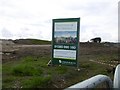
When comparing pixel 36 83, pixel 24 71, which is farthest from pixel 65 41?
pixel 36 83

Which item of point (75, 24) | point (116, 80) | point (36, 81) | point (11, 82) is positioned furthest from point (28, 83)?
point (75, 24)

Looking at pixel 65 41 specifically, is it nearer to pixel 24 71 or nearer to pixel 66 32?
pixel 66 32

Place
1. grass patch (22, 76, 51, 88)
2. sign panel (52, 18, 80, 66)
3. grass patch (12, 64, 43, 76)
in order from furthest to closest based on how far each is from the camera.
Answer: sign panel (52, 18, 80, 66), grass patch (12, 64, 43, 76), grass patch (22, 76, 51, 88)

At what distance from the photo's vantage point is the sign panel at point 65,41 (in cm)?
1309

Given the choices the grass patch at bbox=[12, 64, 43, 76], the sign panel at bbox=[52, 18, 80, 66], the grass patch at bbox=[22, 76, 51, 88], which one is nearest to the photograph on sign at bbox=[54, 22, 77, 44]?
the sign panel at bbox=[52, 18, 80, 66]

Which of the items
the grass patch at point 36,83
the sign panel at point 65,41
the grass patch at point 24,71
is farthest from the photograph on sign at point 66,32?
the grass patch at point 36,83

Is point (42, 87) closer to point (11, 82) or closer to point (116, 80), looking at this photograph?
point (11, 82)

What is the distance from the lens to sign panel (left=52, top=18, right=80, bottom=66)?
42.9 ft

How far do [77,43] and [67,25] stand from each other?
3.16ft

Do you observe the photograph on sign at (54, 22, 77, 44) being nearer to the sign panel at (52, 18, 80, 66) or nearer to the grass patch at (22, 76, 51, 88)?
the sign panel at (52, 18, 80, 66)

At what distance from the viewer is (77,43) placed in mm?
13070

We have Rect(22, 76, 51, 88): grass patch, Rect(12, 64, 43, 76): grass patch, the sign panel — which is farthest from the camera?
the sign panel

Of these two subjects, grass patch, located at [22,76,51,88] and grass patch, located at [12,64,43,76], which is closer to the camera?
grass patch, located at [22,76,51,88]

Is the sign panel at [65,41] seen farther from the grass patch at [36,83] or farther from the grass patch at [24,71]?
the grass patch at [36,83]
